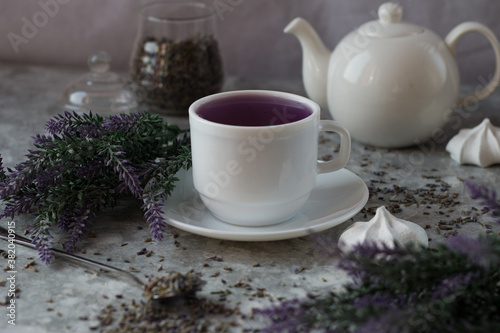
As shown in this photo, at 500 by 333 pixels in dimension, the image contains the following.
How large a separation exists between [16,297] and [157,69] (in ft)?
2.03

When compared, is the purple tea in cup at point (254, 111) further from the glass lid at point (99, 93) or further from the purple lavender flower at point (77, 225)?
the glass lid at point (99, 93)

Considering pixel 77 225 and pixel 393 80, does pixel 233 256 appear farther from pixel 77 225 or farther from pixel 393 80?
pixel 393 80

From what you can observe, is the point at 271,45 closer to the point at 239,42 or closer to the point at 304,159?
the point at 239,42

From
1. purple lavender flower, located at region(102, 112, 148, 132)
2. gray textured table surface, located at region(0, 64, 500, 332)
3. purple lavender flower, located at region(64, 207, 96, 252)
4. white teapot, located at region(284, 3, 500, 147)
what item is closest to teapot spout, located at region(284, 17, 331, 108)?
white teapot, located at region(284, 3, 500, 147)

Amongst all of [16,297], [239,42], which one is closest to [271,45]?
[239,42]

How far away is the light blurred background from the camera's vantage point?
1316mm

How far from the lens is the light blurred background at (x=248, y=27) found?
132 centimetres

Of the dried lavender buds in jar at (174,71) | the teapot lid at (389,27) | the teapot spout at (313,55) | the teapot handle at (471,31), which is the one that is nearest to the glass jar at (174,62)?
the dried lavender buds in jar at (174,71)

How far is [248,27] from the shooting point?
4.57 feet

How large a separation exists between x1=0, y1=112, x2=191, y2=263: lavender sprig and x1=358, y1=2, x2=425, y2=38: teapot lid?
1.28ft

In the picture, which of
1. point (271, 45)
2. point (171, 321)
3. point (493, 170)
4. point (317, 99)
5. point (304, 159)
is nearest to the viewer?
point (171, 321)

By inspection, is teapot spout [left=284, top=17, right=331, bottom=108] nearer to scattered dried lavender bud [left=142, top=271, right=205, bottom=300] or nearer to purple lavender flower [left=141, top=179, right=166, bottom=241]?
purple lavender flower [left=141, top=179, right=166, bottom=241]

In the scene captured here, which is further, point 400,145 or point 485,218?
point 400,145

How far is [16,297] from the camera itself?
610mm
